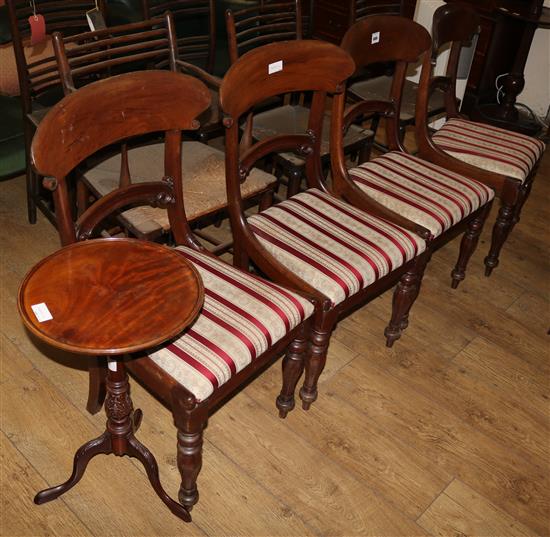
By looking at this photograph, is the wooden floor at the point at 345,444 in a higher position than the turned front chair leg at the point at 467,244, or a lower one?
lower

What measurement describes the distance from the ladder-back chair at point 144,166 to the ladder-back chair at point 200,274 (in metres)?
0.24

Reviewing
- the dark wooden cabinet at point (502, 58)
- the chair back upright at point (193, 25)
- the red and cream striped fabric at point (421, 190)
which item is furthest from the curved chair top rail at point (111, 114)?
the dark wooden cabinet at point (502, 58)

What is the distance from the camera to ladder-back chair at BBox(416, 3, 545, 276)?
8.77 ft

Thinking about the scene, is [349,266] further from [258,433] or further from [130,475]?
[130,475]

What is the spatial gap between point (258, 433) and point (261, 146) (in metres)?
0.91

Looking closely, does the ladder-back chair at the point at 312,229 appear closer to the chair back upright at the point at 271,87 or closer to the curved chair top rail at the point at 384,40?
the chair back upright at the point at 271,87

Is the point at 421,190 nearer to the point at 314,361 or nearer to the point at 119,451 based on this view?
the point at 314,361

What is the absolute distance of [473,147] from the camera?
2.80 metres

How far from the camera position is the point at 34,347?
90.6 inches

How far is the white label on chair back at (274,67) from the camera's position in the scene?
1.96 metres

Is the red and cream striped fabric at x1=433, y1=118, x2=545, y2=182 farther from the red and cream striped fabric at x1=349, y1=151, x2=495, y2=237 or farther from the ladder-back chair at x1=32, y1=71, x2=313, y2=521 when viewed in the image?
the ladder-back chair at x1=32, y1=71, x2=313, y2=521

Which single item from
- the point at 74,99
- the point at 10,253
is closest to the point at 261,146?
the point at 74,99

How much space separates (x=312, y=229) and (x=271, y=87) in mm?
459

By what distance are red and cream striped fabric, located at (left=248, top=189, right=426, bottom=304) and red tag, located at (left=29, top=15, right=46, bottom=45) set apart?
1070 millimetres
